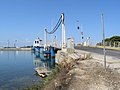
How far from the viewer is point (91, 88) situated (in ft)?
35.8

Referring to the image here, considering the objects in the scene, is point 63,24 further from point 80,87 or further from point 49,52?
point 80,87

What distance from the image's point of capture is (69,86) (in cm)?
1168

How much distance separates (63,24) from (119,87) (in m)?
38.4

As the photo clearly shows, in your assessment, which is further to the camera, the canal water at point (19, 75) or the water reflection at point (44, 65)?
the water reflection at point (44, 65)

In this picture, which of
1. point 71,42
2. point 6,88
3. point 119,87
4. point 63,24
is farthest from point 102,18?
point 63,24

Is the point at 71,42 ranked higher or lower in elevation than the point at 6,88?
higher

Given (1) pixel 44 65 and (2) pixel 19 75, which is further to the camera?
(1) pixel 44 65

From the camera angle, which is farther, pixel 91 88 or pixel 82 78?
pixel 82 78

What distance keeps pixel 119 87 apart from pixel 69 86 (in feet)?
7.24

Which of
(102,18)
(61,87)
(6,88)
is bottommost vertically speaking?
(6,88)

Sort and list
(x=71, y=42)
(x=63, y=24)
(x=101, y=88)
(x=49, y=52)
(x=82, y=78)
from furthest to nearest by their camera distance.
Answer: (x=49, y=52) < (x=63, y=24) < (x=71, y=42) < (x=82, y=78) < (x=101, y=88)

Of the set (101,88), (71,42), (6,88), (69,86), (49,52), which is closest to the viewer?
(101,88)

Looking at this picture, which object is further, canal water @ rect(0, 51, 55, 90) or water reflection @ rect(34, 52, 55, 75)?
water reflection @ rect(34, 52, 55, 75)

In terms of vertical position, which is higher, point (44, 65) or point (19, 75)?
point (19, 75)
